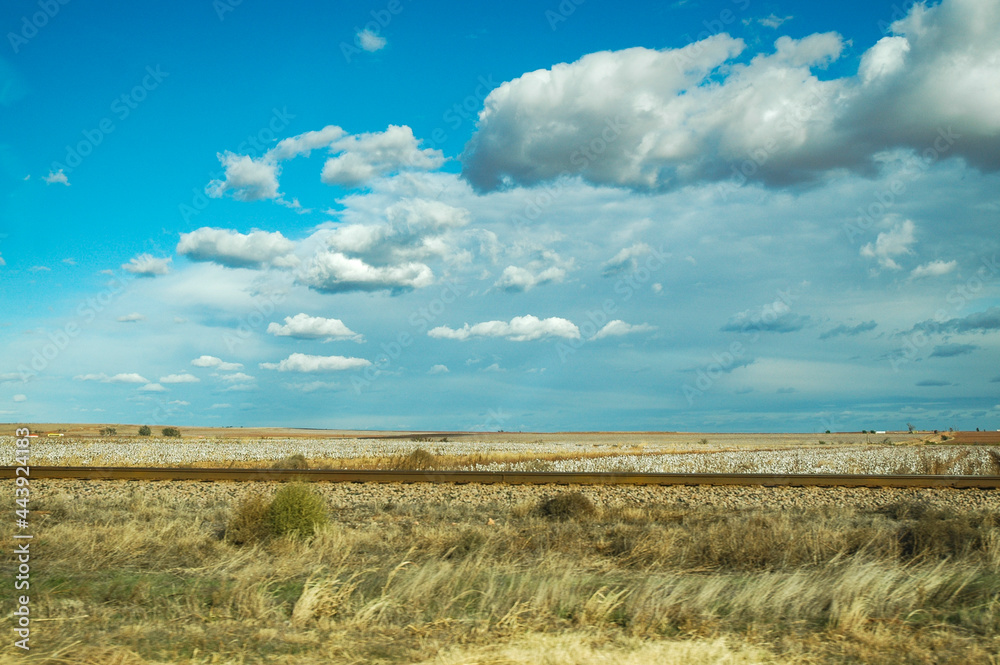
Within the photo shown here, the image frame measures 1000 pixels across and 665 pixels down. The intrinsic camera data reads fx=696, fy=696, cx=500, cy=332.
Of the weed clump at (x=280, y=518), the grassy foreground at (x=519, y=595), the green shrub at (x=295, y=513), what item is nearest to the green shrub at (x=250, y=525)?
the weed clump at (x=280, y=518)

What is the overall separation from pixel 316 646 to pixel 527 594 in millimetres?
2683

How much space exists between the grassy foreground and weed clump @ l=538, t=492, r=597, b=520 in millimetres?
2289

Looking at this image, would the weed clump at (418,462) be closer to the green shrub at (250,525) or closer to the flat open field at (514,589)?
the flat open field at (514,589)

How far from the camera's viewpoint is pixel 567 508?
16281 millimetres

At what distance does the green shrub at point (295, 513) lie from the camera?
42.6ft

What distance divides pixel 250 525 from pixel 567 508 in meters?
7.03

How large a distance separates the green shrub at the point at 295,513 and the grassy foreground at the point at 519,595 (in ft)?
1.14

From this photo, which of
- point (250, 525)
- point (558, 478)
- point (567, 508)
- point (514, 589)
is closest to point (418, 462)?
point (558, 478)

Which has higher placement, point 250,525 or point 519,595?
point 519,595

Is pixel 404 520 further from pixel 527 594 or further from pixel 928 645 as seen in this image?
pixel 928 645

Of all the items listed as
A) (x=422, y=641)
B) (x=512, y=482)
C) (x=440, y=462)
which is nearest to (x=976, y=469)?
(x=512, y=482)

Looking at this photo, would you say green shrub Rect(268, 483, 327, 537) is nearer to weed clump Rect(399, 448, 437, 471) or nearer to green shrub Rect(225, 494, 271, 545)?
green shrub Rect(225, 494, 271, 545)

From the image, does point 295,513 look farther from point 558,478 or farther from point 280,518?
point 558,478

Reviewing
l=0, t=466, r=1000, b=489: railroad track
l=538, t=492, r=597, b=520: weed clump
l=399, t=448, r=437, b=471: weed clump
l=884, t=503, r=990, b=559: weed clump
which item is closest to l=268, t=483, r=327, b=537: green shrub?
l=538, t=492, r=597, b=520: weed clump
